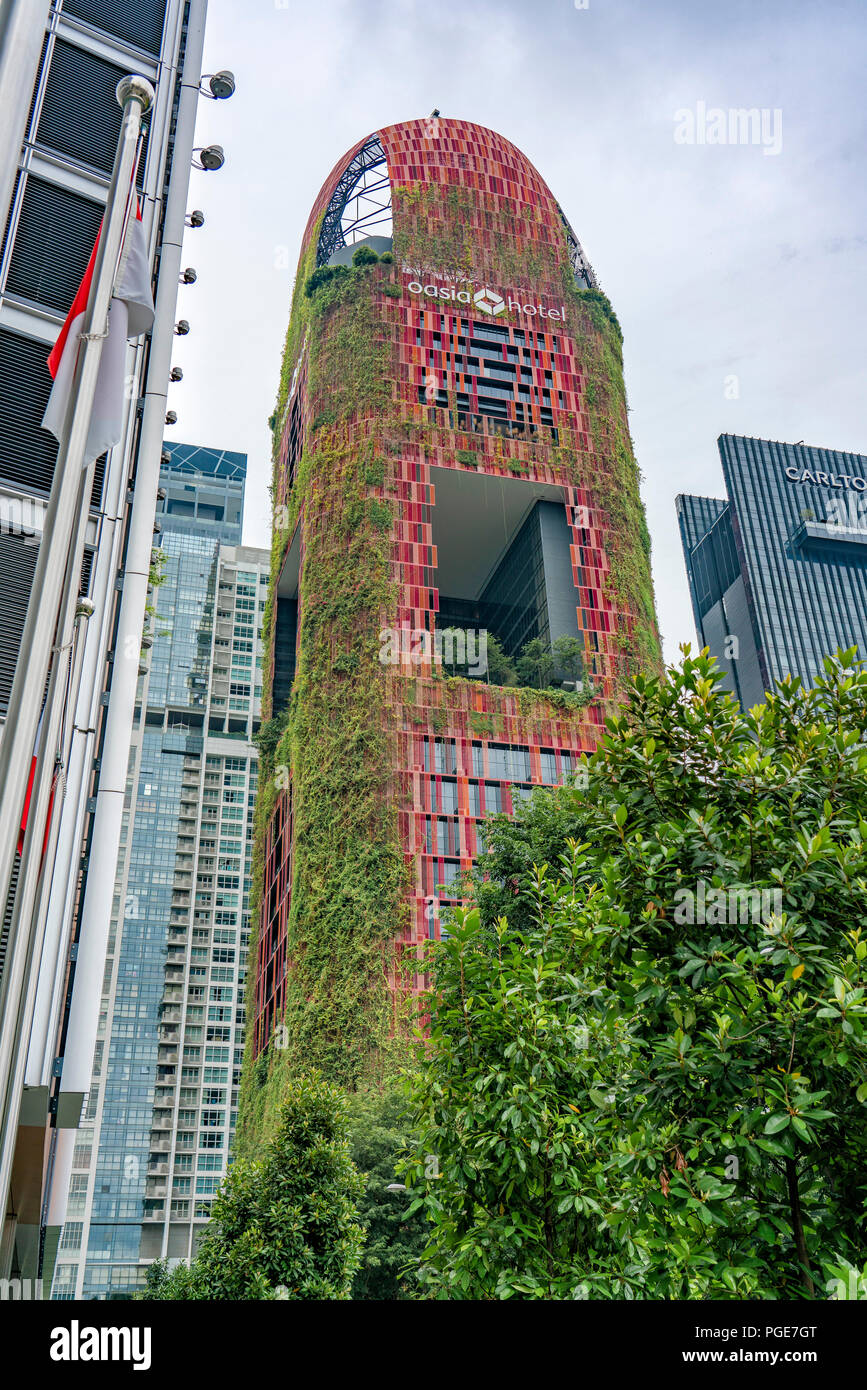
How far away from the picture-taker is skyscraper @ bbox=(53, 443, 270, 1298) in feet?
286

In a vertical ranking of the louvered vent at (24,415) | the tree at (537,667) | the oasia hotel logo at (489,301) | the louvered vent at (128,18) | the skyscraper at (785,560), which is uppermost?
the skyscraper at (785,560)

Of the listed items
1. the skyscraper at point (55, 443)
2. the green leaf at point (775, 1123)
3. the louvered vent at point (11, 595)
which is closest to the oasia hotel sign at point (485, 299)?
the skyscraper at point (55, 443)

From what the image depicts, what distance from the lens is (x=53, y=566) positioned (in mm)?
5199

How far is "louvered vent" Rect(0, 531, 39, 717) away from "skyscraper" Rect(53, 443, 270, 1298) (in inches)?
2821

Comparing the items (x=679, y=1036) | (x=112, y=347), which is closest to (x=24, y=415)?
(x=112, y=347)

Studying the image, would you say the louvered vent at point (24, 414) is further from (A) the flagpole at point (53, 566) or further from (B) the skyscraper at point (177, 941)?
(B) the skyscraper at point (177, 941)

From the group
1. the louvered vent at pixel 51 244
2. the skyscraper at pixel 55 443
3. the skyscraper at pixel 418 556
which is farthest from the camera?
the skyscraper at pixel 418 556

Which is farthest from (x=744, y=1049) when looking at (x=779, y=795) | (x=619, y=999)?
(x=779, y=795)

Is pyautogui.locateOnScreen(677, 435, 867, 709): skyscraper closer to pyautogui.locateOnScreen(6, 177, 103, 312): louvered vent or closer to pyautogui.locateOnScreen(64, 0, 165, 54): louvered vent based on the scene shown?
pyautogui.locateOnScreen(64, 0, 165, 54): louvered vent

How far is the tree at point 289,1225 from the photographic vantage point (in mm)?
18391

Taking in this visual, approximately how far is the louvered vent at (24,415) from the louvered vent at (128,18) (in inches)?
261

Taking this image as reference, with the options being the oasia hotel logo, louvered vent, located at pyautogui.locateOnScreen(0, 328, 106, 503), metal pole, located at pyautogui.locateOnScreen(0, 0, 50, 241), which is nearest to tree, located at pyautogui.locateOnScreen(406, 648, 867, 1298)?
metal pole, located at pyautogui.locateOnScreen(0, 0, 50, 241)
